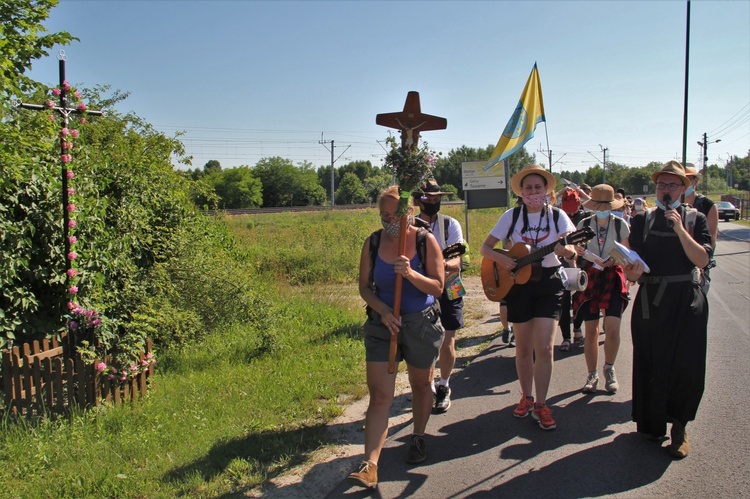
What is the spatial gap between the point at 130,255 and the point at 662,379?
18.6 feet

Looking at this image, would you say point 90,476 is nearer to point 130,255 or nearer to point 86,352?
point 86,352

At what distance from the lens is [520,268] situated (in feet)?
14.4

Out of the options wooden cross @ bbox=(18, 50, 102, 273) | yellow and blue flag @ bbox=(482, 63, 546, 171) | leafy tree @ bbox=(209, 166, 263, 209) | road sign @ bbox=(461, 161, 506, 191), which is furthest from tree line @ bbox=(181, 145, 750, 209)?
wooden cross @ bbox=(18, 50, 102, 273)

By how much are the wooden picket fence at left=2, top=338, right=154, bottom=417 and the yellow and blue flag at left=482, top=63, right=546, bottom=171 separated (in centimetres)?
624

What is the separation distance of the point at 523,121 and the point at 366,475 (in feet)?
22.8

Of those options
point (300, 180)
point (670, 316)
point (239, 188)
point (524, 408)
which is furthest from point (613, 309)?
point (300, 180)

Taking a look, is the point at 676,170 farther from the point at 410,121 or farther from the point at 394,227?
the point at 394,227

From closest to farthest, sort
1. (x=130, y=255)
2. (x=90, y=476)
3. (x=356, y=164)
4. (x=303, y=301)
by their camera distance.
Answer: (x=90, y=476) → (x=130, y=255) → (x=303, y=301) → (x=356, y=164)

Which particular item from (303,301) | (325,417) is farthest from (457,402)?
(303,301)

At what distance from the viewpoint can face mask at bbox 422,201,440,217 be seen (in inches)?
195

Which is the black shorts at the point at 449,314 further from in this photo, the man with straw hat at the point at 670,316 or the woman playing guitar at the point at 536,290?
the man with straw hat at the point at 670,316

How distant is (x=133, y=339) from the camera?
516 cm

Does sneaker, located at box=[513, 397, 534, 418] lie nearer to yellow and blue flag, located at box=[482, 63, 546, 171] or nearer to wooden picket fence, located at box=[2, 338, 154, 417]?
wooden picket fence, located at box=[2, 338, 154, 417]

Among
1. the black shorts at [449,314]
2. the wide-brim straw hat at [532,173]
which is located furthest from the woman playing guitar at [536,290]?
the black shorts at [449,314]
